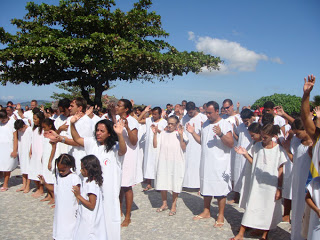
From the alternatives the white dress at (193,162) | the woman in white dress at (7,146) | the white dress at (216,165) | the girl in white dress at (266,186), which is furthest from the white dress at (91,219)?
the woman in white dress at (7,146)

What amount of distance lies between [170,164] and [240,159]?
5.77 feet

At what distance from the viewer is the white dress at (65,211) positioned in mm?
4023

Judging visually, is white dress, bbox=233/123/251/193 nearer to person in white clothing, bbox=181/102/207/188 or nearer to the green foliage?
person in white clothing, bbox=181/102/207/188


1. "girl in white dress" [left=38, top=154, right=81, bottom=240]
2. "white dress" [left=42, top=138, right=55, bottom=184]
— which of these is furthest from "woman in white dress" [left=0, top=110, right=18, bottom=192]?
"girl in white dress" [left=38, top=154, right=81, bottom=240]

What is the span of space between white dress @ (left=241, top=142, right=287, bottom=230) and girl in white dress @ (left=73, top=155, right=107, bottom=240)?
2330 mm

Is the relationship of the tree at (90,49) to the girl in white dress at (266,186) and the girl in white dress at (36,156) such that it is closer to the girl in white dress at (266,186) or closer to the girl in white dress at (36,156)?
the girl in white dress at (36,156)

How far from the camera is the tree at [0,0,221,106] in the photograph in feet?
45.0

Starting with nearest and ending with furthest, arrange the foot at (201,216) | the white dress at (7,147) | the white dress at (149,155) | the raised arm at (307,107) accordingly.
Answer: the raised arm at (307,107)
the foot at (201,216)
the white dress at (7,147)
the white dress at (149,155)

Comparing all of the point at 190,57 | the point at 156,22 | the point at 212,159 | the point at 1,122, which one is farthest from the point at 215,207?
the point at 156,22

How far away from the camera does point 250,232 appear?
16.5 ft

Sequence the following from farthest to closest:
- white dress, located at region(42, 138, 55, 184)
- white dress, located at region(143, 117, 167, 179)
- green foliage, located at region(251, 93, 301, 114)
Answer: green foliage, located at region(251, 93, 301, 114)
white dress, located at region(143, 117, 167, 179)
white dress, located at region(42, 138, 55, 184)

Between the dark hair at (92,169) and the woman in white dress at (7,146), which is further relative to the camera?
the woman in white dress at (7,146)

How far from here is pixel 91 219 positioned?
11.5 ft

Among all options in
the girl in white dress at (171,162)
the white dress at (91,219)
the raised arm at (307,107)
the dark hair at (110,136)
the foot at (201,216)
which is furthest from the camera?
the girl in white dress at (171,162)
